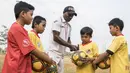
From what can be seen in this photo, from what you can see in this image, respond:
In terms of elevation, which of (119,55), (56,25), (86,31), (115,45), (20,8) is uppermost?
(20,8)

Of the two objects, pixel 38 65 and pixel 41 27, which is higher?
pixel 41 27

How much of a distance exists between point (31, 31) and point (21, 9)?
4.05 ft

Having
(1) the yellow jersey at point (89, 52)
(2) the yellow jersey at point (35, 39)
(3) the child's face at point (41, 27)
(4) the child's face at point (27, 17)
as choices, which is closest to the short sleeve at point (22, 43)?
(4) the child's face at point (27, 17)

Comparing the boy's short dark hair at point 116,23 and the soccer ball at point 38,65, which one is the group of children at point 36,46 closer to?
the boy's short dark hair at point 116,23

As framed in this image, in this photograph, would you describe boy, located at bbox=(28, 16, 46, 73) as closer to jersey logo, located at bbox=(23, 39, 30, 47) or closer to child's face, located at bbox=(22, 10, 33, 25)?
child's face, located at bbox=(22, 10, 33, 25)

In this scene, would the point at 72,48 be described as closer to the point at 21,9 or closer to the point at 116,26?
the point at 116,26

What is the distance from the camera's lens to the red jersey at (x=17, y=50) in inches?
197

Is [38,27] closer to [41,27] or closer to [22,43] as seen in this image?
[41,27]

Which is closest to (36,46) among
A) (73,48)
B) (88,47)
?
(73,48)

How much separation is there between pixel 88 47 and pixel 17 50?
2.12 m

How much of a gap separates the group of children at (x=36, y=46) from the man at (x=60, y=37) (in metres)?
0.44

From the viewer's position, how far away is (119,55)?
640 centimetres

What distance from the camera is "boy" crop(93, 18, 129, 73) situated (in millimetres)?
6340

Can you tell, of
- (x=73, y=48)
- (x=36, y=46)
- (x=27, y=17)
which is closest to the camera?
(x=27, y=17)
